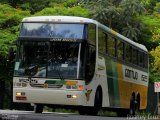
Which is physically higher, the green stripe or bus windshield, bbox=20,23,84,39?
bus windshield, bbox=20,23,84,39

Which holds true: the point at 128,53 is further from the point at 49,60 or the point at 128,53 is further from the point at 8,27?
the point at 8,27

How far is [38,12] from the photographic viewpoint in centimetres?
3584

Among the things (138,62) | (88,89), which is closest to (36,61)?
(88,89)

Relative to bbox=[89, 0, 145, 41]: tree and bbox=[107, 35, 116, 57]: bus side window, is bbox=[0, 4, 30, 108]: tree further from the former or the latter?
bbox=[107, 35, 116, 57]: bus side window

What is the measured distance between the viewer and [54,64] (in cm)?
1895

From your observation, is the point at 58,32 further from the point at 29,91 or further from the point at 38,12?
the point at 38,12

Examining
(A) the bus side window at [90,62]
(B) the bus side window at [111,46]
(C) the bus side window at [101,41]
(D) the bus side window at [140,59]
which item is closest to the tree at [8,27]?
(D) the bus side window at [140,59]

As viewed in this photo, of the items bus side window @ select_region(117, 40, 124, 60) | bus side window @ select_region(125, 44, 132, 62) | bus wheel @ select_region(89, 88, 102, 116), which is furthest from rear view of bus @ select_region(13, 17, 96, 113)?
bus side window @ select_region(125, 44, 132, 62)

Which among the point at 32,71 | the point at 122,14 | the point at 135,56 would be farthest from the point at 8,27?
the point at 32,71

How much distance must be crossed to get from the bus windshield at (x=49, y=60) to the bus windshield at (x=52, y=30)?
32cm

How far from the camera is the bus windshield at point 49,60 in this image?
1883 cm

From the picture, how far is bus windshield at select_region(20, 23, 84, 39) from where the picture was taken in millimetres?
19328

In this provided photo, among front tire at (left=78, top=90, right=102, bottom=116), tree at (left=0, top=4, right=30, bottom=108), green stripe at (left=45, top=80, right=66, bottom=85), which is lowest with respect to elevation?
front tire at (left=78, top=90, right=102, bottom=116)

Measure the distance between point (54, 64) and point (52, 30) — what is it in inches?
57.2
